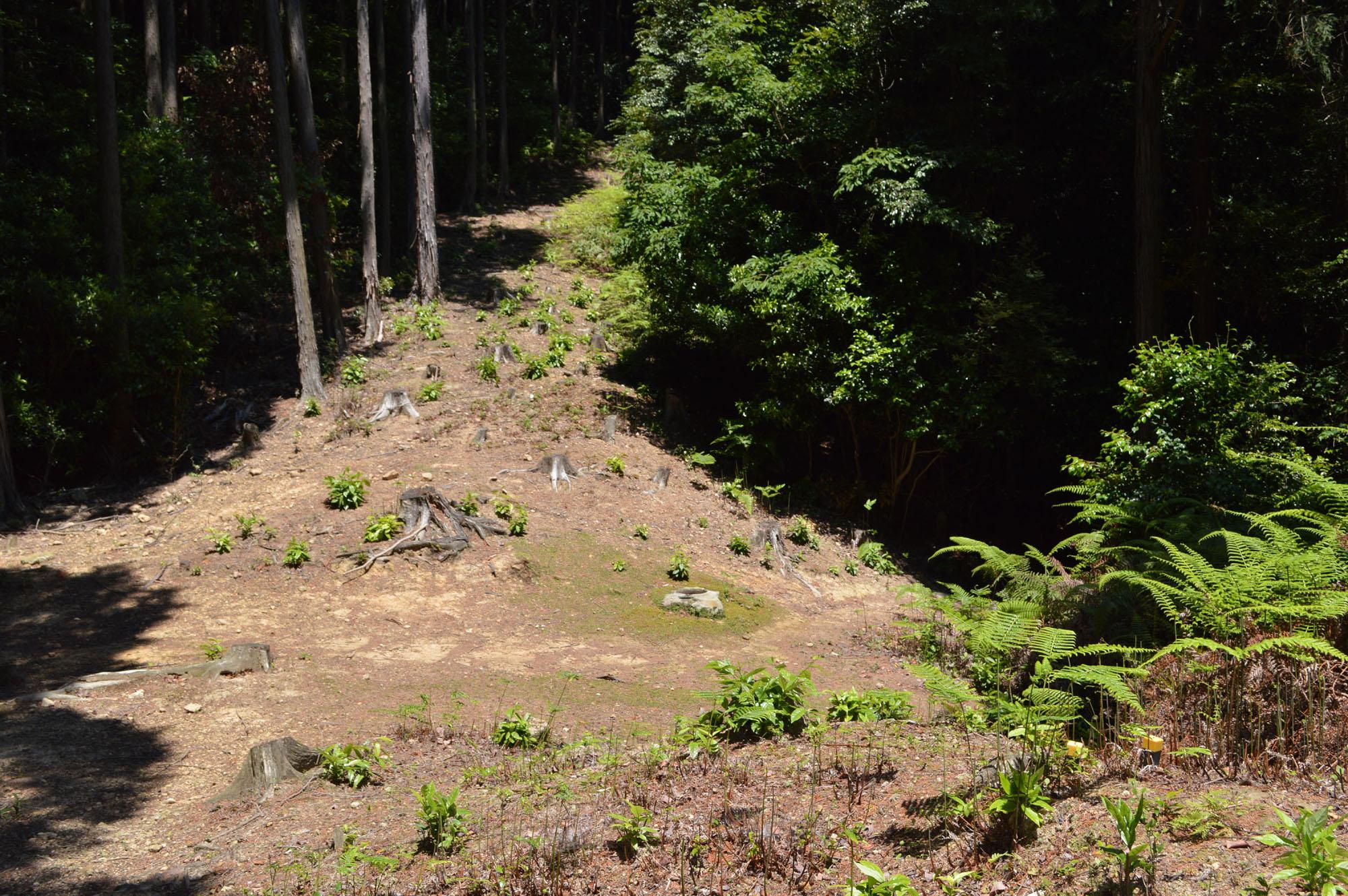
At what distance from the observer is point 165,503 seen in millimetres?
12898

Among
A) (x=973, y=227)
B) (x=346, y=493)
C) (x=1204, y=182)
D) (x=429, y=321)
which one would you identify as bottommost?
(x=346, y=493)

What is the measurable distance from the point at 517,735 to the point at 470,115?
85.4ft

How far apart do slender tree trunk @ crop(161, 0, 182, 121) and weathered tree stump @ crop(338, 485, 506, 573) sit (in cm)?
1156

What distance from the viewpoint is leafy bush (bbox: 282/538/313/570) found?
432 inches

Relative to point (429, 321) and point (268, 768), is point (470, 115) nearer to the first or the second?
point (429, 321)

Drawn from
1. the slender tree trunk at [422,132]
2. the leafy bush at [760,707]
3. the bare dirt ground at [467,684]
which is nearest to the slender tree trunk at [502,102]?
the slender tree trunk at [422,132]

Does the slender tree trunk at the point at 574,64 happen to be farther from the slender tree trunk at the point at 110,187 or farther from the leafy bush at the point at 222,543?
the leafy bush at the point at 222,543

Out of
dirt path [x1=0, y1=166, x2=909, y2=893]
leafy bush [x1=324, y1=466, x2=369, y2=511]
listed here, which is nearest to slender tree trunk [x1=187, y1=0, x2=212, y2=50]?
dirt path [x1=0, y1=166, x2=909, y2=893]

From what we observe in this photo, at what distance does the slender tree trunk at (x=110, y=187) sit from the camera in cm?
1307

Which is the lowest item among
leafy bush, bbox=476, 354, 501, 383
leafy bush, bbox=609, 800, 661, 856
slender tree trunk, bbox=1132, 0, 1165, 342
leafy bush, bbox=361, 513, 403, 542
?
leafy bush, bbox=361, 513, 403, 542

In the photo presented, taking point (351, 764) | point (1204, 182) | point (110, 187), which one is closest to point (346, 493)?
point (110, 187)

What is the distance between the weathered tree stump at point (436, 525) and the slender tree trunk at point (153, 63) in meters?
10.8

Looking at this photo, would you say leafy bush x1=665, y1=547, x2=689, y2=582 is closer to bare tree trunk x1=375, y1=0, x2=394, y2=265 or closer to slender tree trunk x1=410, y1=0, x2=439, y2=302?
slender tree trunk x1=410, y1=0, x2=439, y2=302

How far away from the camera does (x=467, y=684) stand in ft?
28.0
